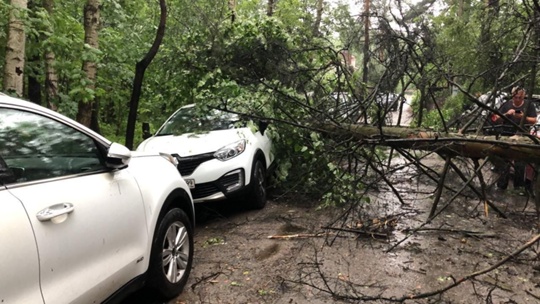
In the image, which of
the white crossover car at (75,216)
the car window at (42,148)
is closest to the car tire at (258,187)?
the white crossover car at (75,216)

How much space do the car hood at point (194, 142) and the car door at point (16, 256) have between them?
3438mm

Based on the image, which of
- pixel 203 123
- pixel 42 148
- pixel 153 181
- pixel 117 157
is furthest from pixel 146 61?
pixel 42 148

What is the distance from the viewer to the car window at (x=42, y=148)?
2.14 m

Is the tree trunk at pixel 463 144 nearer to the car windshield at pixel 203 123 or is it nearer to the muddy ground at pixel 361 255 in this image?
the muddy ground at pixel 361 255

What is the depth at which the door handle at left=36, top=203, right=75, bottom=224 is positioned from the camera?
2.02 meters

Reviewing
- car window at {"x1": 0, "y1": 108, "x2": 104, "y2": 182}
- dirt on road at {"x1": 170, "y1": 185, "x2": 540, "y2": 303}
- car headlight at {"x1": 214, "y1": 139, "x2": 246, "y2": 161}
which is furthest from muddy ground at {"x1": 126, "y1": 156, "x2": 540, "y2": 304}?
car window at {"x1": 0, "y1": 108, "x2": 104, "y2": 182}

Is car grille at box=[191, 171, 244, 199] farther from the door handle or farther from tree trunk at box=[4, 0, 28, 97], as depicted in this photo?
the door handle

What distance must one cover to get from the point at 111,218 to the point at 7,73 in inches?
147

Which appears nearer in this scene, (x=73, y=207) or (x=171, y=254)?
(x=73, y=207)

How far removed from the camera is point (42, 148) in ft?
7.91

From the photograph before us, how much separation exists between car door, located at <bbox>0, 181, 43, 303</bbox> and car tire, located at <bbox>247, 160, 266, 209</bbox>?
3.80 meters

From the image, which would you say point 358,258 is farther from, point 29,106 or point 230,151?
point 29,106

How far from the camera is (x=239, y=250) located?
4.52 meters

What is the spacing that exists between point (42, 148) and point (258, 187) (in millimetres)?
3666
